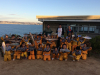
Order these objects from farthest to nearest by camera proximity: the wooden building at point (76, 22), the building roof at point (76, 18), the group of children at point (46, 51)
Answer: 1. the wooden building at point (76, 22)
2. the building roof at point (76, 18)
3. the group of children at point (46, 51)

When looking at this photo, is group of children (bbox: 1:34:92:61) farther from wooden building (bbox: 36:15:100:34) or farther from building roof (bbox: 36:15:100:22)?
wooden building (bbox: 36:15:100:34)

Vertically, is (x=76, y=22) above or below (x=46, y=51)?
above

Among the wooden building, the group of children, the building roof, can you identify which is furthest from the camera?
the wooden building

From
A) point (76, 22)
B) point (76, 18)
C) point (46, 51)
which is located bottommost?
point (46, 51)

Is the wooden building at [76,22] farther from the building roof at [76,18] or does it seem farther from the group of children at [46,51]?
the group of children at [46,51]

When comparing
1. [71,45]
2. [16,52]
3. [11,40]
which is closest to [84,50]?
[71,45]

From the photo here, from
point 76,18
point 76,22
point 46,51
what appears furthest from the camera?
point 76,22

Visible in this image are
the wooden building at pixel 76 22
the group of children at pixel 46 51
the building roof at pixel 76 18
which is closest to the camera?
the group of children at pixel 46 51

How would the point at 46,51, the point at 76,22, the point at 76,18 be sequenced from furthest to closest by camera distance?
the point at 76,22
the point at 76,18
the point at 46,51

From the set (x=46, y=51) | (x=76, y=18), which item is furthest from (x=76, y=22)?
(x=46, y=51)

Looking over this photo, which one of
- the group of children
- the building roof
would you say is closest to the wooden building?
the building roof

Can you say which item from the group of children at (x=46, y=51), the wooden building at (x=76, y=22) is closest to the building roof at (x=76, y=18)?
the wooden building at (x=76, y=22)

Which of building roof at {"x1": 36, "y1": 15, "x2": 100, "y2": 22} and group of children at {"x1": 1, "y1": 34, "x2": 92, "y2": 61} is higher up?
building roof at {"x1": 36, "y1": 15, "x2": 100, "y2": 22}

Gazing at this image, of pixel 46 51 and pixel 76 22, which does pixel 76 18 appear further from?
pixel 46 51
